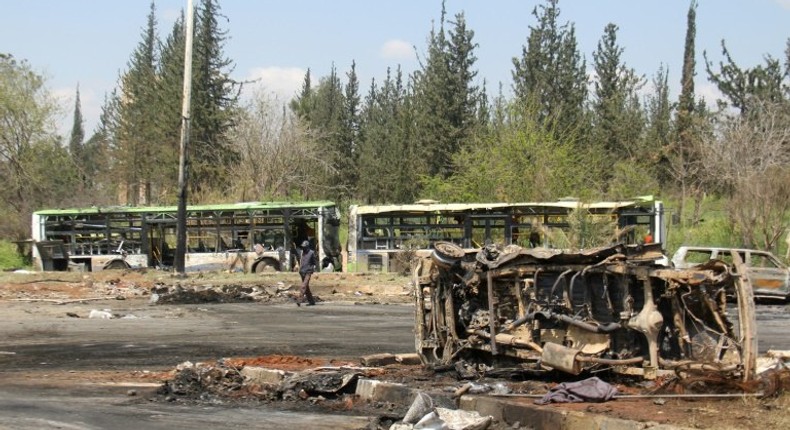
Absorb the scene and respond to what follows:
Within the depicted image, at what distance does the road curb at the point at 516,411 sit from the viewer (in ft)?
28.6

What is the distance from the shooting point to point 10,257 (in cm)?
→ 4662

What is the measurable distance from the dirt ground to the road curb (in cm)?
24

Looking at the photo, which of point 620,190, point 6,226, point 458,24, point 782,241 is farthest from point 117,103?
point 782,241

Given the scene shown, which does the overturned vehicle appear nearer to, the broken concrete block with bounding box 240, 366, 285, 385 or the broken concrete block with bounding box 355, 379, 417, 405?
the broken concrete block with bounding box 355, 379, 417, 405

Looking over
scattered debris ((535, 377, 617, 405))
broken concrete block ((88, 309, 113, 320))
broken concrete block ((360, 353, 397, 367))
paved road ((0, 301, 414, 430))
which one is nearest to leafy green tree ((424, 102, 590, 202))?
paved road ((0, 301, 414, 430))

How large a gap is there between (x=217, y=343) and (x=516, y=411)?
8.91 m

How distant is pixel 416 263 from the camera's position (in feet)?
44.3

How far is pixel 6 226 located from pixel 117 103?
81.3 feet

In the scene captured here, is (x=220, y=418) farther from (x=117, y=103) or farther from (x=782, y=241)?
(x=117, y=103)

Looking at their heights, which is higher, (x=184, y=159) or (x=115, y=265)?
(x=184, y=159)

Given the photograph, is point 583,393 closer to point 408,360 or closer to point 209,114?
point 408,360

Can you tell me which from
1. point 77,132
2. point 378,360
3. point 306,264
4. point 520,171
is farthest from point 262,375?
point 77,132

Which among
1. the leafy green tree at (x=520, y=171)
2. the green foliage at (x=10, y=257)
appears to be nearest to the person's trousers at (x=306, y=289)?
the leafy green tree at (x=520, y=171)

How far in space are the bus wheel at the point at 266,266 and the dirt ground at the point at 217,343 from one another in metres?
3.53
